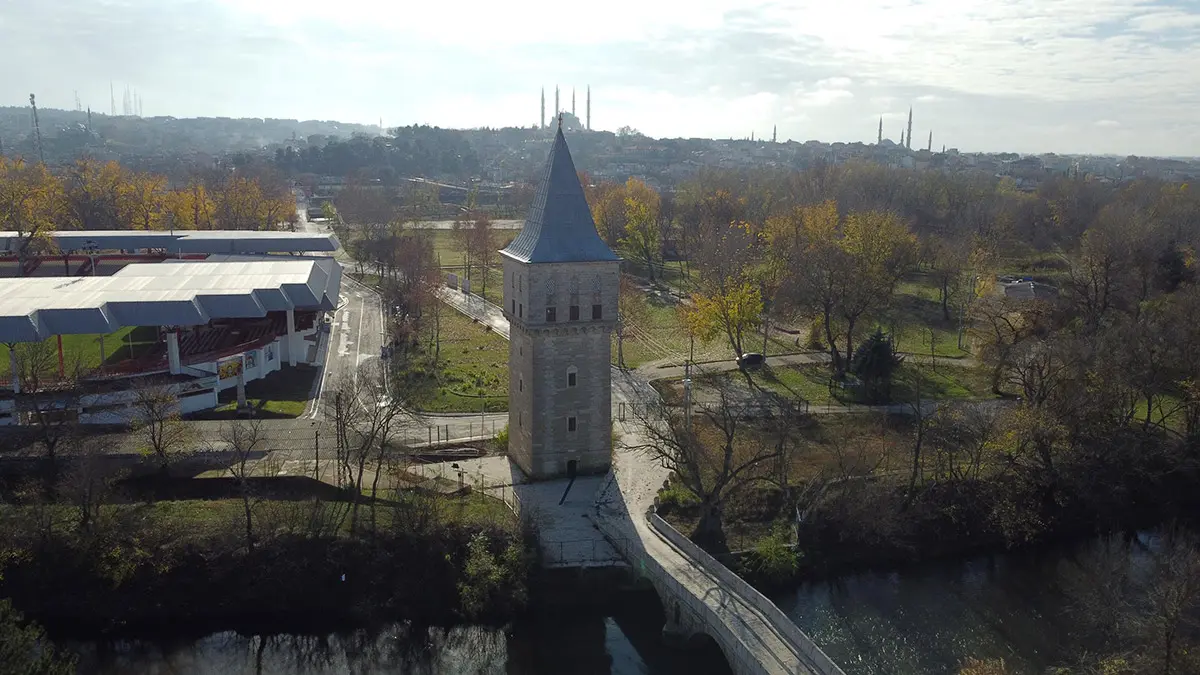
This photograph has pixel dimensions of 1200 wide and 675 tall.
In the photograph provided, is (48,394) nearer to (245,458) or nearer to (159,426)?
(159,426)

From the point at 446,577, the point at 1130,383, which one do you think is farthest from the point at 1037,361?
the point at 446,577

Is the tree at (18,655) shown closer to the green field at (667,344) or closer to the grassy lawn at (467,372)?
the grassy lawn at (467,372)

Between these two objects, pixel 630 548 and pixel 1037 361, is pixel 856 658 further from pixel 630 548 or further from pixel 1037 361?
pixel 1037 361

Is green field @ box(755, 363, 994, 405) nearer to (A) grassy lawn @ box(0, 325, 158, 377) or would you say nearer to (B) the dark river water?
(B) the dark river water

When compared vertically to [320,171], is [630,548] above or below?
below

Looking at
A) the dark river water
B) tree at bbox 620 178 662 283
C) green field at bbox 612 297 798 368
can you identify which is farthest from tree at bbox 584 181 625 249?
the dark river water

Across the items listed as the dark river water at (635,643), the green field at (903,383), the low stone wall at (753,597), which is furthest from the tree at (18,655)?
the green field at (903,383)

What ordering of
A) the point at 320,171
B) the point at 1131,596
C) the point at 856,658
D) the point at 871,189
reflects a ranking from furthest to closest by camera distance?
1. the point at 320,171
2. the point at 871,189
3. the point at 1131,596
4. the point at 856,658

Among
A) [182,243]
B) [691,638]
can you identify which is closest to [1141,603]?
[691,638]
